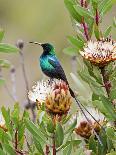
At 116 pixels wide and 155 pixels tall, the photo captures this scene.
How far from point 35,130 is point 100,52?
0.16m

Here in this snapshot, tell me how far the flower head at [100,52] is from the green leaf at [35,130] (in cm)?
13

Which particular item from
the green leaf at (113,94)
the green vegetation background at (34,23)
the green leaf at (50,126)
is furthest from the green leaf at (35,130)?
the green vegetation background at (34,23)

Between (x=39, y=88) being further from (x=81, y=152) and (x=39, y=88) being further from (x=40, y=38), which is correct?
(x=40, y=38)

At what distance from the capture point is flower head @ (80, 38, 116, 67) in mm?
1018

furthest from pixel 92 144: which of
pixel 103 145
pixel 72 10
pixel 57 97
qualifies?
pixel 72 10

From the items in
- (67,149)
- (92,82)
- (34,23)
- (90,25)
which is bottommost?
(67,149)

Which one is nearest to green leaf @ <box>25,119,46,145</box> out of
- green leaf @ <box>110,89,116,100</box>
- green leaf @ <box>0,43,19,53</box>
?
green leaf @ <box>110,89,116,100</box>

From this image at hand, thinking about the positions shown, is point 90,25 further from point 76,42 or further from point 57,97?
point 57,97

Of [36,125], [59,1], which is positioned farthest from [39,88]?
[59,1]

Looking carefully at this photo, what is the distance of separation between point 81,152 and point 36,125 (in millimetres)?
83

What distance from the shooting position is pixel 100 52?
1024 millimetres

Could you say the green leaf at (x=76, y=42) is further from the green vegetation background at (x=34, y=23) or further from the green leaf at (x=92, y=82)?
the green vegetation background at (x=34, y=23)

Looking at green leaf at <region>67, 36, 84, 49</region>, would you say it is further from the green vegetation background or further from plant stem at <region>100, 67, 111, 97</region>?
the green vegetation background

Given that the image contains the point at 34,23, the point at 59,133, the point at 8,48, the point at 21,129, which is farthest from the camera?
the point at 34,23
